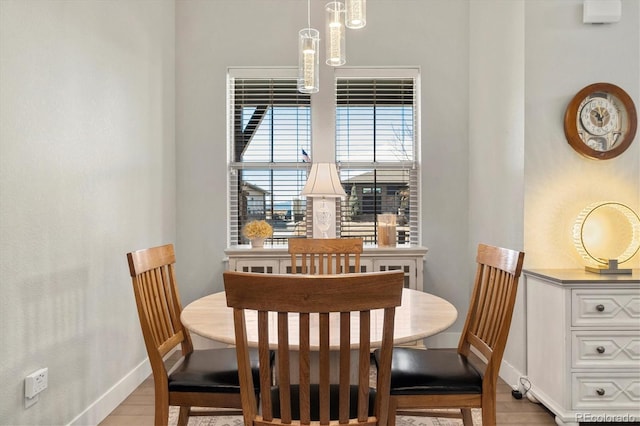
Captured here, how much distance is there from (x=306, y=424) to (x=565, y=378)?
1.70 m

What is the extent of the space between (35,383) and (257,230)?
1.82 metres

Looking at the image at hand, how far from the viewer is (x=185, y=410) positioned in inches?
67.5

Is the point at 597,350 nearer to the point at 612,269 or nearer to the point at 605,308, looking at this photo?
the point at 605,308

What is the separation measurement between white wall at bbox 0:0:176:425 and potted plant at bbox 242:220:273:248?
0.71m

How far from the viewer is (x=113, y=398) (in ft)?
7.75

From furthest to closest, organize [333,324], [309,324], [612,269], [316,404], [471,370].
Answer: [612,269] → [471,370] → [333,324] → [316,404] → [309,324]

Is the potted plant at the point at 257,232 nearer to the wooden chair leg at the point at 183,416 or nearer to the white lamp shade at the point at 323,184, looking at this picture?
the white lamp shade at the point at 323,184

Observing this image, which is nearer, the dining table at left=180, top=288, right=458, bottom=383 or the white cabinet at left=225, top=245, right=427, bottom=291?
the dining table at left=180, top=288, right=458, bottom=383

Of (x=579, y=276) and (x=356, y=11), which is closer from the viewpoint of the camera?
(x=356, y=11)

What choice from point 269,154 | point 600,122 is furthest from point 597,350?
point 269,154

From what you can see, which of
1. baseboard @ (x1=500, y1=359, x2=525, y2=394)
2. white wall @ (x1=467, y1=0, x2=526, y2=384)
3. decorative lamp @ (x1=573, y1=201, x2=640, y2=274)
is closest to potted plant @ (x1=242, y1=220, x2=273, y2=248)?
white wall @ (x1=467, y1=0, x2=526, y2=384)

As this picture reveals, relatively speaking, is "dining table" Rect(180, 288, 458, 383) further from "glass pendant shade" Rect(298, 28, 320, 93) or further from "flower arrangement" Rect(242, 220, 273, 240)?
"flower arrangement" Rect(242, 220, 273, 240)

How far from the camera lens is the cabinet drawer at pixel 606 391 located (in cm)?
212

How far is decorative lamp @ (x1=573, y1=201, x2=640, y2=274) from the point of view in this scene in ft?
7.48
